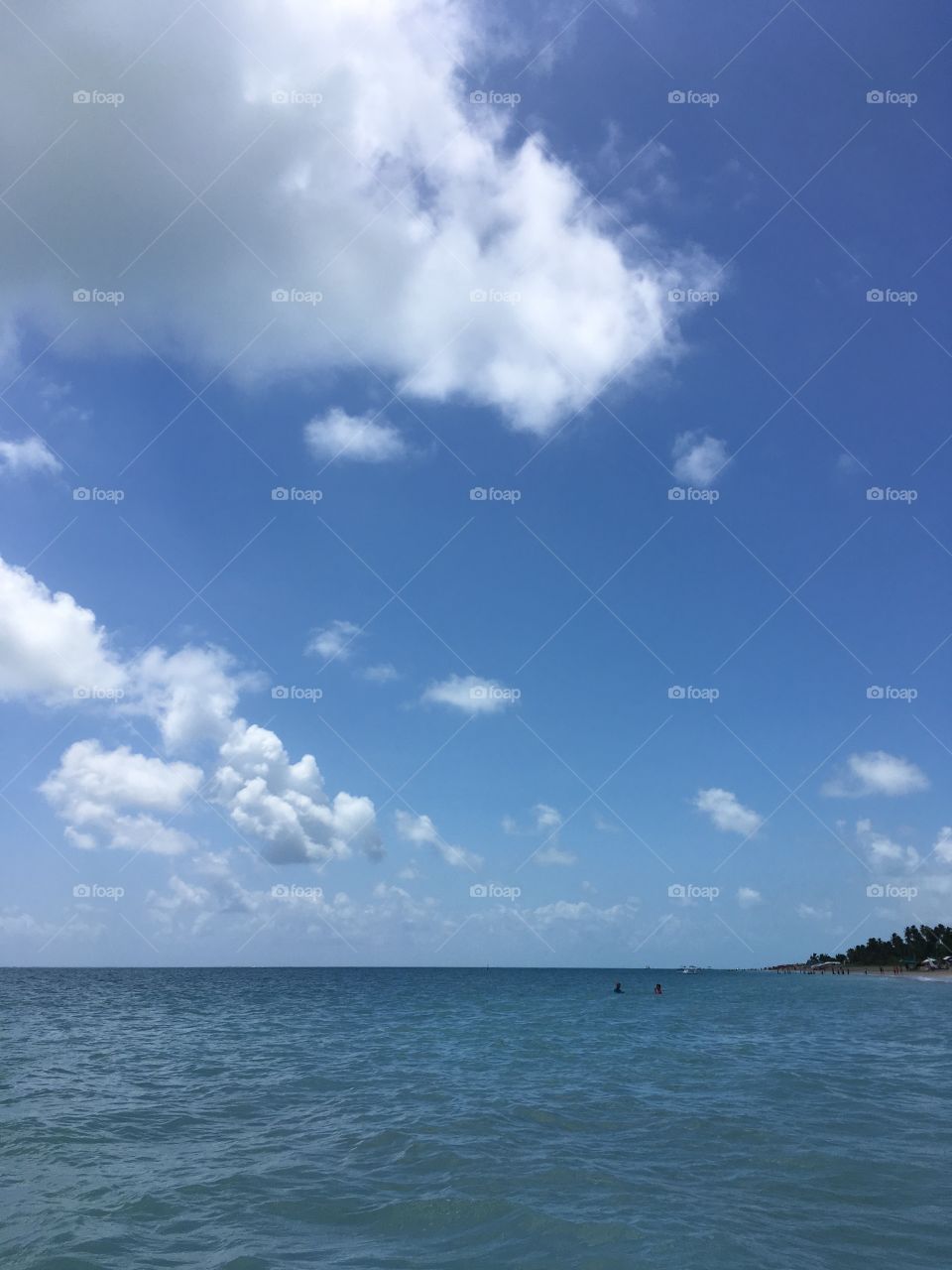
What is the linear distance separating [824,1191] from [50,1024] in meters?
46.1

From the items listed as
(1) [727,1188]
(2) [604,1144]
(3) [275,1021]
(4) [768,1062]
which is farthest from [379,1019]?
(1) [727,1188]

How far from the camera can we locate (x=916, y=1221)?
1209 cm

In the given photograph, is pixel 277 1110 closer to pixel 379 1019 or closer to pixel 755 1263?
pixel 755 1263

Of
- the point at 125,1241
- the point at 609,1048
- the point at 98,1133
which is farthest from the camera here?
the point at 609,1048

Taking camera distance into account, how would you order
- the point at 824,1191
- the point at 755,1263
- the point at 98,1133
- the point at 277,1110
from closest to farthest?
the point at 755,1263 < the point at 824,1191 < the point at 98,1133 < the point at 277,1110

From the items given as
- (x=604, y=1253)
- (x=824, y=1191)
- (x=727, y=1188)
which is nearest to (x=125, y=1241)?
(x=604, y=1253)

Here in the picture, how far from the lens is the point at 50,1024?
45688 millimetres

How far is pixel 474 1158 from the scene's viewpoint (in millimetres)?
15484

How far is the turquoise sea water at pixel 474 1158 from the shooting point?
11.2m

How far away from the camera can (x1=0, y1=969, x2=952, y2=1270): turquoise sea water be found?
1125 centimetres

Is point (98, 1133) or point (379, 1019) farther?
point (379, 1019)

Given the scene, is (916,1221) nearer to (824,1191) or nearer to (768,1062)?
(824,1191)

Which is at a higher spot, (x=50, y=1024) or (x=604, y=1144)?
(x=604, y=1144)

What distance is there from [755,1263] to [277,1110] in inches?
536
